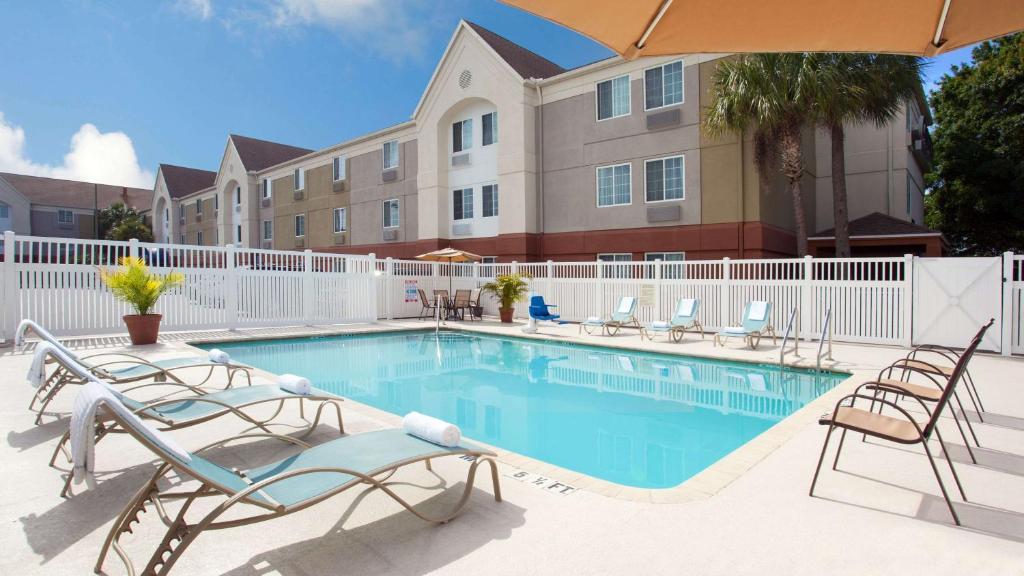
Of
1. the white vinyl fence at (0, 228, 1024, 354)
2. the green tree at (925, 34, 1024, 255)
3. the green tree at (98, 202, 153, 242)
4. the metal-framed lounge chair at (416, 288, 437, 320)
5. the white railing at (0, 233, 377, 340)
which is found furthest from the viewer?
the green tree at (98, 202, 153, 242)

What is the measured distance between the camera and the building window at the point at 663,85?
16891 millimetres

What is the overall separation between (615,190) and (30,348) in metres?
15.5

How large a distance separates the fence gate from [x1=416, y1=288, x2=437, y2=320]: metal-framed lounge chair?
1243 centimetres

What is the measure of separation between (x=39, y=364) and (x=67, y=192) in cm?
6158

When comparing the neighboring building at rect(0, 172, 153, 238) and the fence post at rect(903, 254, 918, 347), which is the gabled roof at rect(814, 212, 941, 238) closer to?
the fence post at rect(903, 254, 918, 347)

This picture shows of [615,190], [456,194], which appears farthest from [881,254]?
[456,194]

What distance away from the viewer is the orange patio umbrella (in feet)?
9.16

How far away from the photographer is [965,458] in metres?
4.16

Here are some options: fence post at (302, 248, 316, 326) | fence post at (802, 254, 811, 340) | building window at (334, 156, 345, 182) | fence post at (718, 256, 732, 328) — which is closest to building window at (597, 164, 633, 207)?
fence post at (718, 256, 732, 328)

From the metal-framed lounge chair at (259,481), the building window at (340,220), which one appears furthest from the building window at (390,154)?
the metal-framed lounge chair at (259,481)

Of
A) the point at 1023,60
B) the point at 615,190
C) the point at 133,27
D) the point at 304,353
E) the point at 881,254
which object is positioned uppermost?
the point at 133,27

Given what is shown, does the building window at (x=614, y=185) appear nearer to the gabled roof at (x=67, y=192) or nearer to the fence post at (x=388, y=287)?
the fence post at (x=388, y=287)

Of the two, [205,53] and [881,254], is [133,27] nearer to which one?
[205,53]

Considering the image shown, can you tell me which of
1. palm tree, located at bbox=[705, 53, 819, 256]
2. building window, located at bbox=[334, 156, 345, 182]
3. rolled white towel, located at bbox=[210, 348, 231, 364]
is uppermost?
building window, located at bbox=[334, 156, 345, 182]
